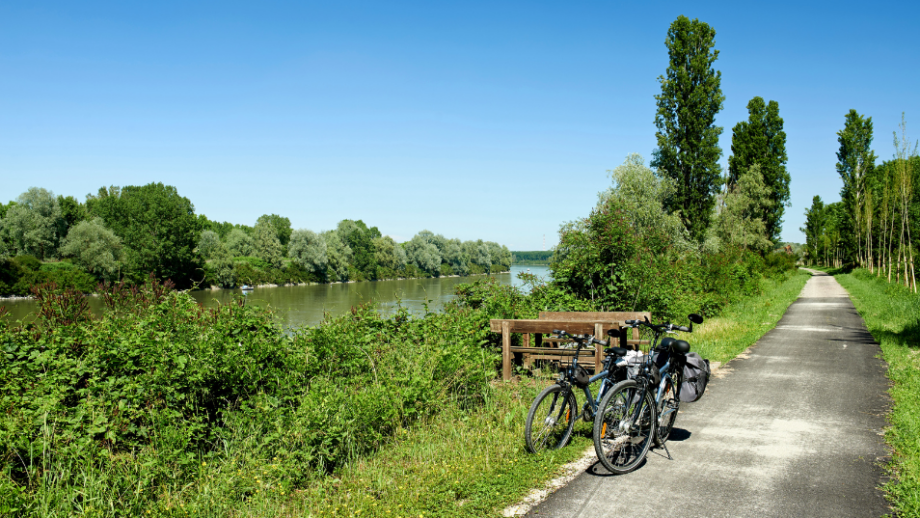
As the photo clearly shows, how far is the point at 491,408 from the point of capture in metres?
6.46

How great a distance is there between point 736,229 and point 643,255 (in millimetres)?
34311

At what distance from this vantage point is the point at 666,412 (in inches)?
212

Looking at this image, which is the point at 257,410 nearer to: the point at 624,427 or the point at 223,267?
the point at 624,427

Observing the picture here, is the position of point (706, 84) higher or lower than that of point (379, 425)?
higher

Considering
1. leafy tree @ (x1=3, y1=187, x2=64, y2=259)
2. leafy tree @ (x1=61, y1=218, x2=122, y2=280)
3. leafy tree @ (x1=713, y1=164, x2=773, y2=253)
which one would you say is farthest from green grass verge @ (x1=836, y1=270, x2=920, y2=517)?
leafy tree @ (x1=3, y1=187, x2=64, y2=259)

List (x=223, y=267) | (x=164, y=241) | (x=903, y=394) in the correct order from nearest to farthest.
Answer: (x=903, y=394) → (x=223, y=267) → (x=164, y=241)

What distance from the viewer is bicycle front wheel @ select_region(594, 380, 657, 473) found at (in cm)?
460

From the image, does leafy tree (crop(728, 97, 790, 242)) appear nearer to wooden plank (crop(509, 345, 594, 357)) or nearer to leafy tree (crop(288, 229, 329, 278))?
wooden plank (crop(509, 345, 594, 357))

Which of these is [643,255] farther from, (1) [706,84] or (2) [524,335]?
(1) [706,84]

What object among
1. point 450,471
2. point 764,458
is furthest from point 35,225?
point 764,458

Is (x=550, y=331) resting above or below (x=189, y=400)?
above

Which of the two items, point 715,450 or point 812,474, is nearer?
point 812,474

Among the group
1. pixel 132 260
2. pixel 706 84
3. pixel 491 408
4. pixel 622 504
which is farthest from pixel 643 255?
pixel 132 260

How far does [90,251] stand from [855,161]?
67.4 meters
